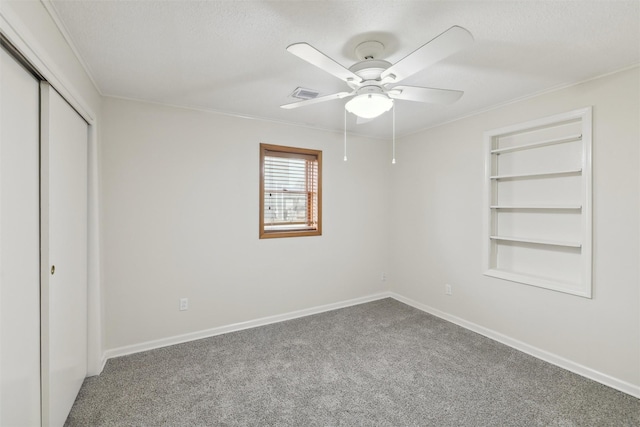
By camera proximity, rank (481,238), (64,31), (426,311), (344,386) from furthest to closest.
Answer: (426,311) < (481,238) < (344,386) < (64,31)

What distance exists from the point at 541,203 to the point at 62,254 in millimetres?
3899

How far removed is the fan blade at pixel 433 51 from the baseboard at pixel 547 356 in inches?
110

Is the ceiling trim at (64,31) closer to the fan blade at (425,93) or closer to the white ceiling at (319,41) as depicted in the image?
the white ceiling at (319,41)

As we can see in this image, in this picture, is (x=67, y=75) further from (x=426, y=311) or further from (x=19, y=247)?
(x=426, y=311)

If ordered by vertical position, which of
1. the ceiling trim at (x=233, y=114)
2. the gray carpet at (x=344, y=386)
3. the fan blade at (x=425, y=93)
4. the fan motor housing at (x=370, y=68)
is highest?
the ceiling trim at (x=233, y=114)

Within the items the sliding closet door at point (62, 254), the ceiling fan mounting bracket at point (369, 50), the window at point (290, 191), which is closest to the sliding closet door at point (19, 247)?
the sliding closet door at point (62, 254)

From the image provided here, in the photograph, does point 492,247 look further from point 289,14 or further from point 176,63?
point 176,63

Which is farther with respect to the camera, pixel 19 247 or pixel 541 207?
pixel 541 207

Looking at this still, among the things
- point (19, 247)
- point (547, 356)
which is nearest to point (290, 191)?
point (19, 247)

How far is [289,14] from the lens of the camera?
1596 millimetres

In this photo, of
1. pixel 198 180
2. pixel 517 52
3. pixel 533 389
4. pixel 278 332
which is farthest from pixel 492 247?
pixel 198 180

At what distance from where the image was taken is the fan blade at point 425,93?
1894mm

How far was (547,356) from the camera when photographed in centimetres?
267

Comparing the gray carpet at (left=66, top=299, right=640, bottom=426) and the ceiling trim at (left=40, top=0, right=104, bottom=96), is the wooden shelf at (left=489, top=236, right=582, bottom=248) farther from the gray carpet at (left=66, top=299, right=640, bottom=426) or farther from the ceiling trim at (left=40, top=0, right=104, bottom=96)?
the ceiling trim at (left=40, top=0, right=104, bottom=96)
